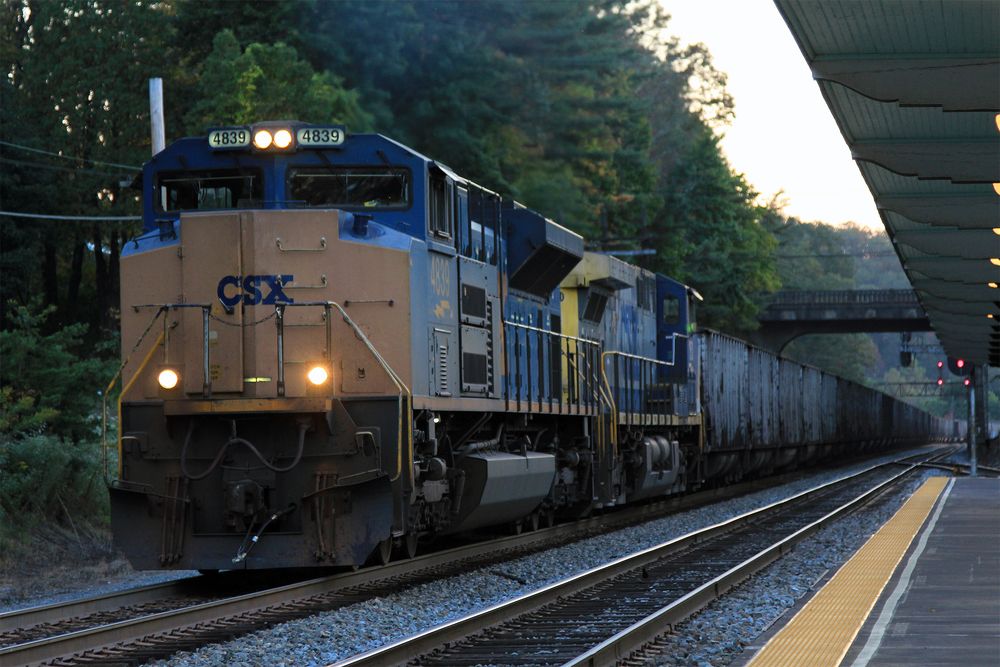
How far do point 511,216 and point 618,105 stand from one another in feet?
122

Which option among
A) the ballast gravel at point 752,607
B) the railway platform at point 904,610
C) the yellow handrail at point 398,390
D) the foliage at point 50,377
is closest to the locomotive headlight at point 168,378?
the yellow handrail at point 398,390

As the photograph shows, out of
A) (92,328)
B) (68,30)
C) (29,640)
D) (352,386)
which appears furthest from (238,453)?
(68,30)

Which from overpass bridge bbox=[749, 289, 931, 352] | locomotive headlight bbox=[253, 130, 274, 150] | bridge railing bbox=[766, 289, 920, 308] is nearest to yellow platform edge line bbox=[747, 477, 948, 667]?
locomotive headlight bbox=[253, 130, 274, 150]

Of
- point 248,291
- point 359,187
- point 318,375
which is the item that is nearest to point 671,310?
point 359,187

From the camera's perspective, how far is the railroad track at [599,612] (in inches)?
305

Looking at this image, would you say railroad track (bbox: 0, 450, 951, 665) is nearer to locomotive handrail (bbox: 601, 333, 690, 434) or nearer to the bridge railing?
locomotive handrail (bbox: 601, 333, 690, 434)

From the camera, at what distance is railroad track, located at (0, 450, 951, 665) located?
8.06 m

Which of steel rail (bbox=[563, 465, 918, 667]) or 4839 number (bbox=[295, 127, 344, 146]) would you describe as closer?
steel rail (bbox=[563, 465, 918, 667])

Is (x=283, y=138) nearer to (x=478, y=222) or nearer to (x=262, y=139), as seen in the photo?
(x=262, y=139)

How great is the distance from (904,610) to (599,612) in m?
2.06

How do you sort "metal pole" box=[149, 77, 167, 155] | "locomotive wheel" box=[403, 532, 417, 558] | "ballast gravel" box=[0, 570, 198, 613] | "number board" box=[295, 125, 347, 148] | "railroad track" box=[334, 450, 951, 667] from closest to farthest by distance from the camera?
"railroad track" box=[334, 450, 951, 667]
"ballast gravel" box=[0, 570, 198, 613]
"number board" box=[295, 125, 347, 148]
"locomotive wheel" box=[403, 532, 417, 558]
"metal pole" box=[149, 77, 167, 155]

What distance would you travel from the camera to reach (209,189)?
11.4 meters

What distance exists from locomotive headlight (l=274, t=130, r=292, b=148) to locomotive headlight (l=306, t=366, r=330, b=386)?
6.20 feet

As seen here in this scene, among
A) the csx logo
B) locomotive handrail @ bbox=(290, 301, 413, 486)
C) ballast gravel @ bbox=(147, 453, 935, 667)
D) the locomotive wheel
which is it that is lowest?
ballast gravel @ bbox=(147, 453, 935, 667)
